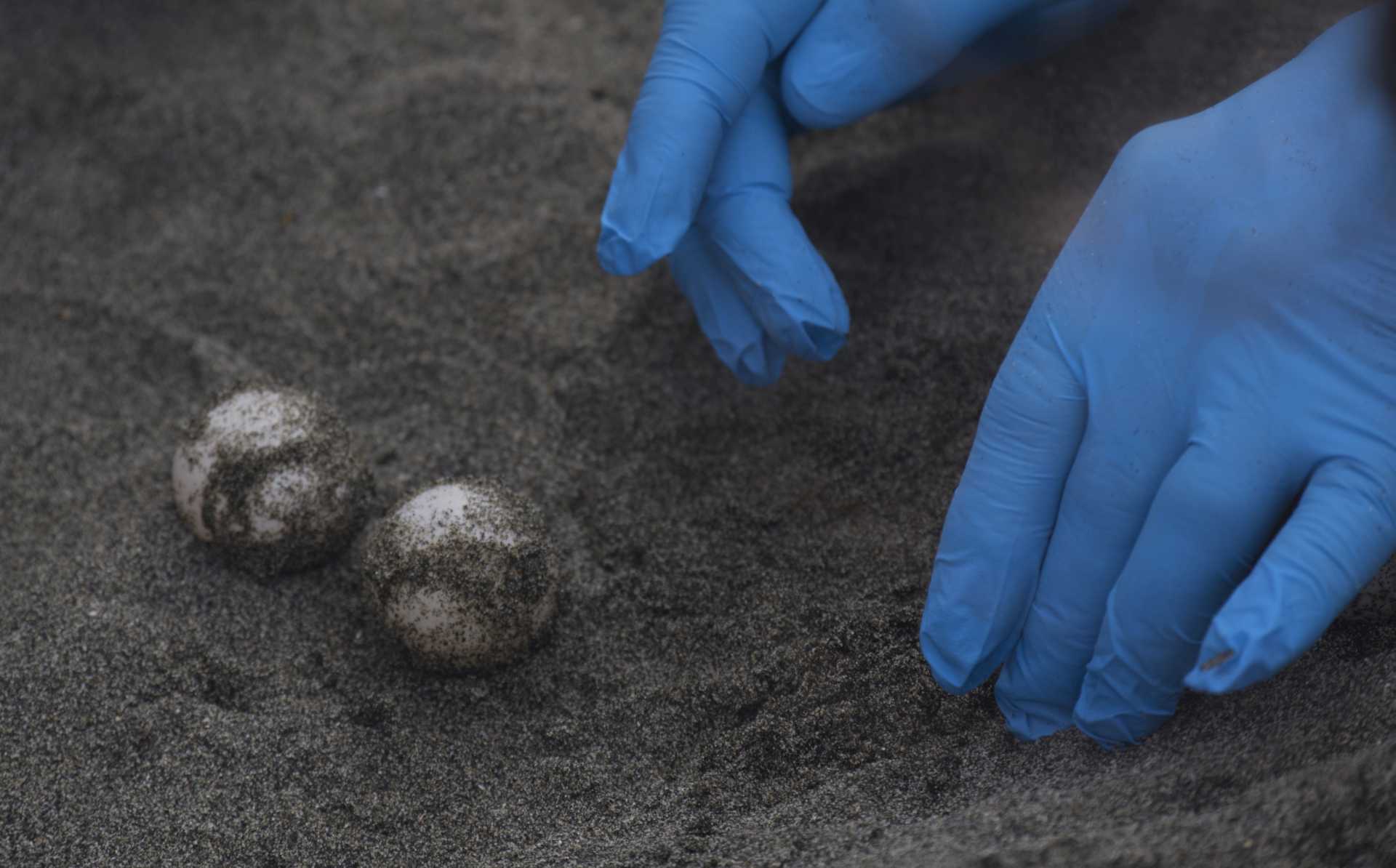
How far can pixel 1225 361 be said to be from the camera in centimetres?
150

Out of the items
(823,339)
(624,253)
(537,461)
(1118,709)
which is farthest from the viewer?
(537,461)

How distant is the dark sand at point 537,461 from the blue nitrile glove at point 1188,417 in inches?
5.9

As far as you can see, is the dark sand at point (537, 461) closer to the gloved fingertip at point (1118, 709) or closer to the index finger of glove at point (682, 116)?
the gloved fingertip at point (1118, 709)

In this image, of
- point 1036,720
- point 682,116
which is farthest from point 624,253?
point 1036,720

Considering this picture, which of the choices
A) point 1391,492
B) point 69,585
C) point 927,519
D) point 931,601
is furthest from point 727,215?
point 69,585

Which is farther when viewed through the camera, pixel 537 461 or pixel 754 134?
pixel 537 461

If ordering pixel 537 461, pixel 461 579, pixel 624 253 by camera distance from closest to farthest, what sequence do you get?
pixel 461 579 < pixel 624 253 < pixel 537 461

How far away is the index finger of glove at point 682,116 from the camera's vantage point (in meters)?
1.91

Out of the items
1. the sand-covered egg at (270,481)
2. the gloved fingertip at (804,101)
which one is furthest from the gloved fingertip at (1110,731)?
the sand-covered egg at (270,481)

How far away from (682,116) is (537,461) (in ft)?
2.38

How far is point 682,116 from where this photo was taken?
6.32 feet

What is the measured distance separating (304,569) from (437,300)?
758 mm

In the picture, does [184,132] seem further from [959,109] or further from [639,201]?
[959,109]

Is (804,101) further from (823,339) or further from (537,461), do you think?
(537,461)
